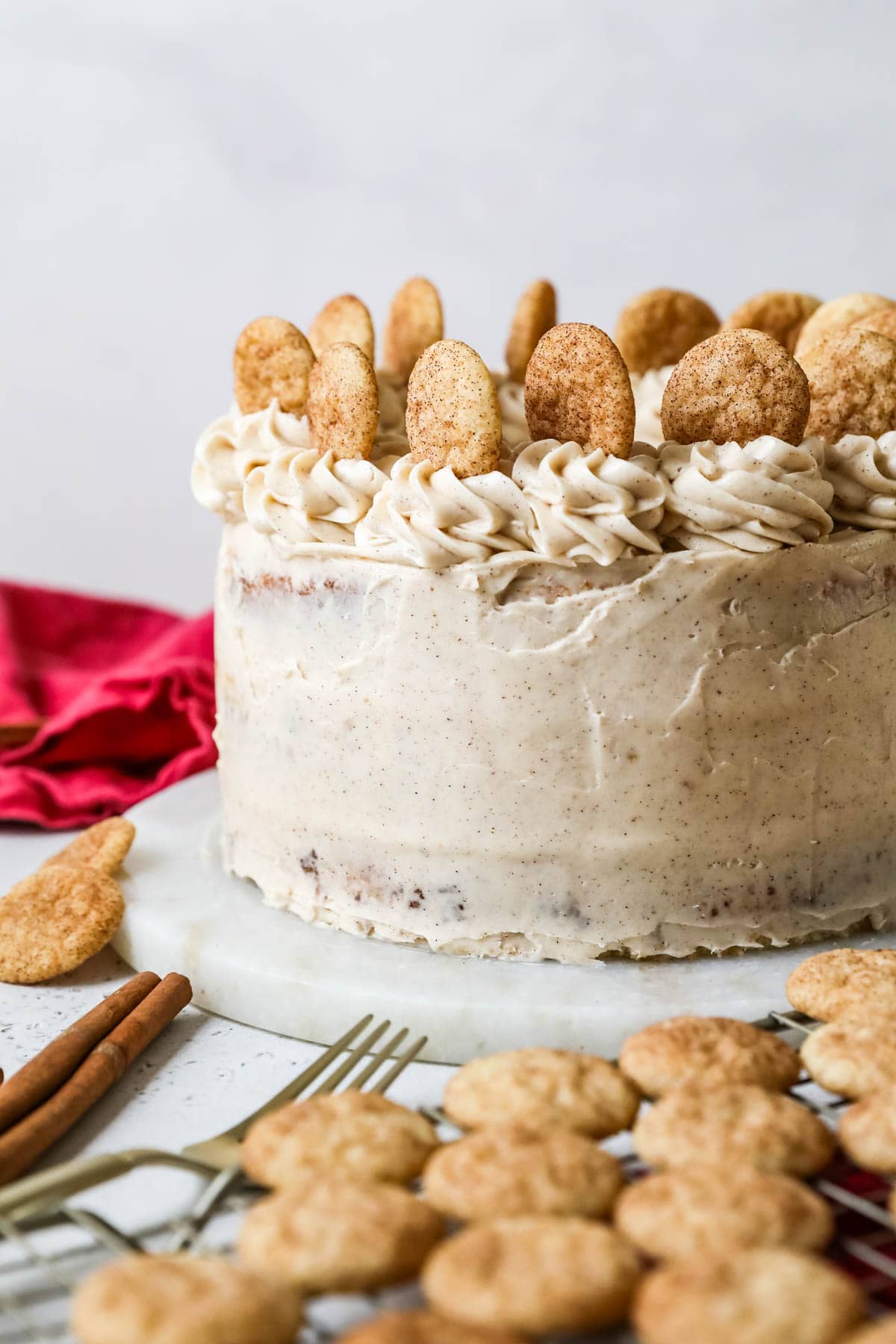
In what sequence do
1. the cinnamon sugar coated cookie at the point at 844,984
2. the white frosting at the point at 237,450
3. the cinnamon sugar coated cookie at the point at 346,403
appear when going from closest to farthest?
the cinnamon sugar coated cookie at the point at 844,984, the cinnamon sugar coated cookie at the point at 346,403, the white frosting at the point at 237,450

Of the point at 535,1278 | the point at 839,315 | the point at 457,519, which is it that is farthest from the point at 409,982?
the point at 839,315

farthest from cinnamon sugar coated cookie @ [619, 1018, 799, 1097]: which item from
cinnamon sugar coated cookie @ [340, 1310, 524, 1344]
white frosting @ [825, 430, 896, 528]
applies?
white frosting @ [825, 430, 896, 528]

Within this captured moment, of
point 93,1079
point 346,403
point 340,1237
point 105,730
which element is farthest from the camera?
point 105,730

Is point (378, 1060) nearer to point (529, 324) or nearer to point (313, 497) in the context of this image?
point (313, 497)

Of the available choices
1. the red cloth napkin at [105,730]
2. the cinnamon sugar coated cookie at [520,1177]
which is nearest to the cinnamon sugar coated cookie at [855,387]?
the cinnamon sugar coated cookie at [520,1177]

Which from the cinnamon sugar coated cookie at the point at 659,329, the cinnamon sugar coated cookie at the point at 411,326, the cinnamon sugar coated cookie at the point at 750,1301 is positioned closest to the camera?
the cinnamon sugar coated cookie at the point at 750,1301

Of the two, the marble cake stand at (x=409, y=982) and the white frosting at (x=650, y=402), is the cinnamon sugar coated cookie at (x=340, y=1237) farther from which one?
the white frosting at (x=650, y=402)

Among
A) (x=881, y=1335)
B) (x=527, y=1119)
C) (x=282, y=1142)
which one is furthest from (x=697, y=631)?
(x=881, y=1335)
